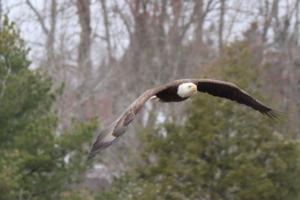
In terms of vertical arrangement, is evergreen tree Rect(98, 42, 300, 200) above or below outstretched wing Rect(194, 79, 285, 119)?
below

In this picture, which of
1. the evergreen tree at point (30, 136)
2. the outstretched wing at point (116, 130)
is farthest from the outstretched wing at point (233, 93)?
the evergreen tree at point (30, 136)

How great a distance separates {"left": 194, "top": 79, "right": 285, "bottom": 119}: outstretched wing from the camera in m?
7.11

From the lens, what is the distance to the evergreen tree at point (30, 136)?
31.5 ft

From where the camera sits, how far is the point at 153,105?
17891mm

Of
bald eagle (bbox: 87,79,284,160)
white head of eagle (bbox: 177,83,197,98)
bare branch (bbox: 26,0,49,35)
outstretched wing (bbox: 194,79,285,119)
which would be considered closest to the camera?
bald eagle (bbox: 87,79,284,160)

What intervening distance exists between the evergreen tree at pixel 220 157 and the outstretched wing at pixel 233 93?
2.49 m

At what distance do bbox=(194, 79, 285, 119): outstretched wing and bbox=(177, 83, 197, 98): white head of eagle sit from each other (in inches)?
18.0

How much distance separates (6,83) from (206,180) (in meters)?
4.41

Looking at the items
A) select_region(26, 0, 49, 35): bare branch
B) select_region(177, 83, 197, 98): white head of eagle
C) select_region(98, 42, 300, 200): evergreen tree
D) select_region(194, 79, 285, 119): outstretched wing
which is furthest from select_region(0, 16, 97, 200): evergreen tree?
select_region(26, 0, 49, 35): bare branch

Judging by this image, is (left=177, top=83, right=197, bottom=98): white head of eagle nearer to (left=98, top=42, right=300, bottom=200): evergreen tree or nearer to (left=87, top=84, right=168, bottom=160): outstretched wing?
(left=87, top=84, right=168, bottom=160): outstretched wing

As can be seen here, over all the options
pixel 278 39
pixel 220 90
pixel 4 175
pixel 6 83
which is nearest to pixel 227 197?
pixel 220 90

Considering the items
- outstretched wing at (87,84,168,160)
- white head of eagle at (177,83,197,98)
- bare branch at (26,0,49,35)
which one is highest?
bare branch at (26,0,49,35)

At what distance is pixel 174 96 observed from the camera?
22.4ft

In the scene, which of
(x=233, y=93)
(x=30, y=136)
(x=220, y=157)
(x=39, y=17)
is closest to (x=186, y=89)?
(x=233, y=93)
